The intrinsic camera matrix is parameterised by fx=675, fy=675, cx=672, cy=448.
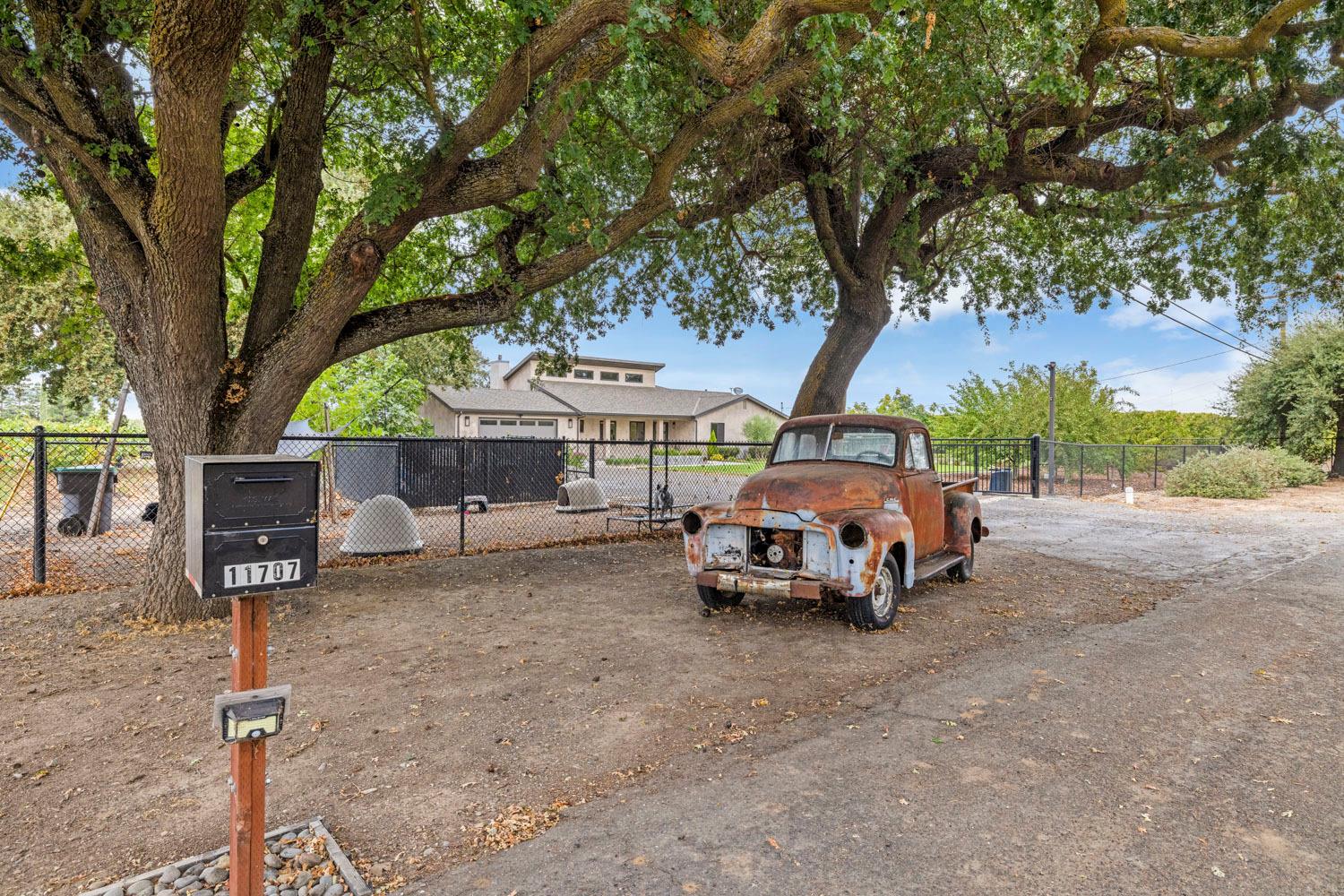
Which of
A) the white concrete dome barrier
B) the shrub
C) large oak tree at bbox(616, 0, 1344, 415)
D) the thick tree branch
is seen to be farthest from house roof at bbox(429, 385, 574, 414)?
the shrub

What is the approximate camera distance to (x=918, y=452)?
23.2ft

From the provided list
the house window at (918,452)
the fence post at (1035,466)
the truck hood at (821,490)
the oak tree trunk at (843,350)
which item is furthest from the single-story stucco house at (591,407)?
the truck hood at (821,490)

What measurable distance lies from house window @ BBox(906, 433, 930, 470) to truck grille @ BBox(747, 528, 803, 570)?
158 cm

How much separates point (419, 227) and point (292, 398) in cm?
490

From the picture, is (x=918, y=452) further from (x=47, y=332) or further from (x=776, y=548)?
(x=47, y=332)

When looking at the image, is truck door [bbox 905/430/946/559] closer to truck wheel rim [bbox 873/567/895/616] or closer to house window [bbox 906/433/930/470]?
house window [bbox 906/433/930/470]

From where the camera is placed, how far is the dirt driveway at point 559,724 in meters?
2.73

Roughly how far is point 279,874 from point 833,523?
4.19m

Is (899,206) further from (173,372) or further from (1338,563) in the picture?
(173,372)

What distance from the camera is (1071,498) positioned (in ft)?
61.0

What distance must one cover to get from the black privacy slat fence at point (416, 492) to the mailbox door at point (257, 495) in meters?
2.09

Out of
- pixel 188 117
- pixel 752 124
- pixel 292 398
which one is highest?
pixel 752 124

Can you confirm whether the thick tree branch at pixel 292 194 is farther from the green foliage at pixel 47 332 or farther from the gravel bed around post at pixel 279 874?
the green foliage at pixel 47 332

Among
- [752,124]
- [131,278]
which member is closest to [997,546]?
[752,124]
